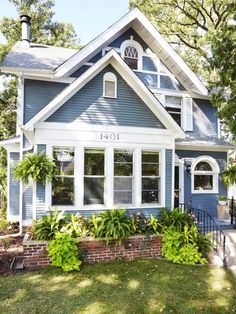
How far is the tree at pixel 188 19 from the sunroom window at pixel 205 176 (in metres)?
8.29

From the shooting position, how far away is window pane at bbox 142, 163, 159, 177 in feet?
28.6

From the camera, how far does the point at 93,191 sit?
26.9 ft

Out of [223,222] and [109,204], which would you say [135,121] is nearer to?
[109,204]

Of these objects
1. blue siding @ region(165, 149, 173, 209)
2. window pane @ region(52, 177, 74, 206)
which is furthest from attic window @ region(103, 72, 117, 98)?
window pane @ region(52, 177, 74, 206)

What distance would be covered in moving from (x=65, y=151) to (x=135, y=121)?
2387 millimetres

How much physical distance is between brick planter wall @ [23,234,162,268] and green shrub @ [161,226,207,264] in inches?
10.0

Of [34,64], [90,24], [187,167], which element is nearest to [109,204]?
[187,167]

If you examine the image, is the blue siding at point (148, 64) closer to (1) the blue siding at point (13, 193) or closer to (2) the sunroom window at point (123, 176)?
(2) the sunroom window at point (123, 176)

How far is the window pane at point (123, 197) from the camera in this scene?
8.41 metres

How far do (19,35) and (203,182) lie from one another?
17557 millimetres

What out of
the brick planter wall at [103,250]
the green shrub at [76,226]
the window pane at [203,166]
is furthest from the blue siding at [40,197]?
the window pane at [203,166]

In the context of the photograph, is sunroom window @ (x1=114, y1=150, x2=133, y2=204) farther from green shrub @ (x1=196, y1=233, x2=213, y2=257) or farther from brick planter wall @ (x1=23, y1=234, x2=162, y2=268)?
green shrub @ (x1=196, y1=233, x2=213, y2=257)

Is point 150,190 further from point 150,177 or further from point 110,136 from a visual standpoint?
point 110,136

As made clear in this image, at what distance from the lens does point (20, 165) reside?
24.8ft
